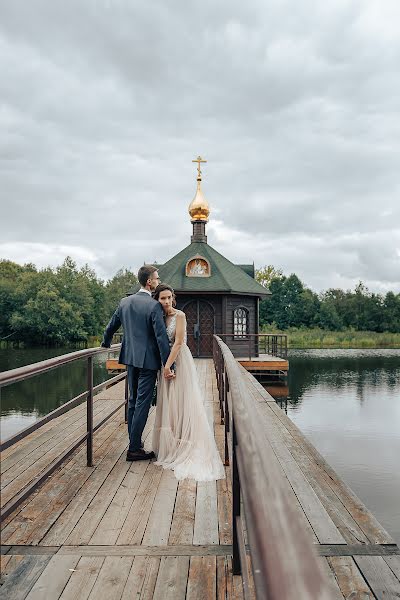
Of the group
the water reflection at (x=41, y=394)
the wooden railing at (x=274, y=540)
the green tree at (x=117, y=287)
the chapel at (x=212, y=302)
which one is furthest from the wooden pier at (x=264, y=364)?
the green tree at (x=117, y=287)

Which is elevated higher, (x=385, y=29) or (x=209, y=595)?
(x=385, y=29)

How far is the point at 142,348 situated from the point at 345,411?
11.1m

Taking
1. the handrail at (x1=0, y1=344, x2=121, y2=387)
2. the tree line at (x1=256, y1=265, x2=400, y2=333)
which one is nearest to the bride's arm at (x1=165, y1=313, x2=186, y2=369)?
the handrail at (x1=0, y1=344, x2=121, y2=387)

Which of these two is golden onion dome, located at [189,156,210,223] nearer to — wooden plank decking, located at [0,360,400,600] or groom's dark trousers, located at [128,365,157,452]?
groom's dark trousers, located at [128,365,157,452]

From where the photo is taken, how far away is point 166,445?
4.56 metres

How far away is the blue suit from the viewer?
4.43 m

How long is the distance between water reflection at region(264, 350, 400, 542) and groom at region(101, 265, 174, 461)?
3.59 metres

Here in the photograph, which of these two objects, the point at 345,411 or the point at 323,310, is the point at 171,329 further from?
the point at 323,310

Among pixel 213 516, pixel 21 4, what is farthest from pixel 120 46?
pixel 213 516

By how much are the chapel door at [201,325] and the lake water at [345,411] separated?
13.2ft

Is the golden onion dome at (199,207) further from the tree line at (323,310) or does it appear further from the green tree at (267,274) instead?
the green tree at (267,274)

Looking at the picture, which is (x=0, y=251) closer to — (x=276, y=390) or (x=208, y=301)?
(x=208, y=301)

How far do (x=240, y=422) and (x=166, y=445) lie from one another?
3255mm

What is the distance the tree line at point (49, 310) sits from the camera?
153ft
